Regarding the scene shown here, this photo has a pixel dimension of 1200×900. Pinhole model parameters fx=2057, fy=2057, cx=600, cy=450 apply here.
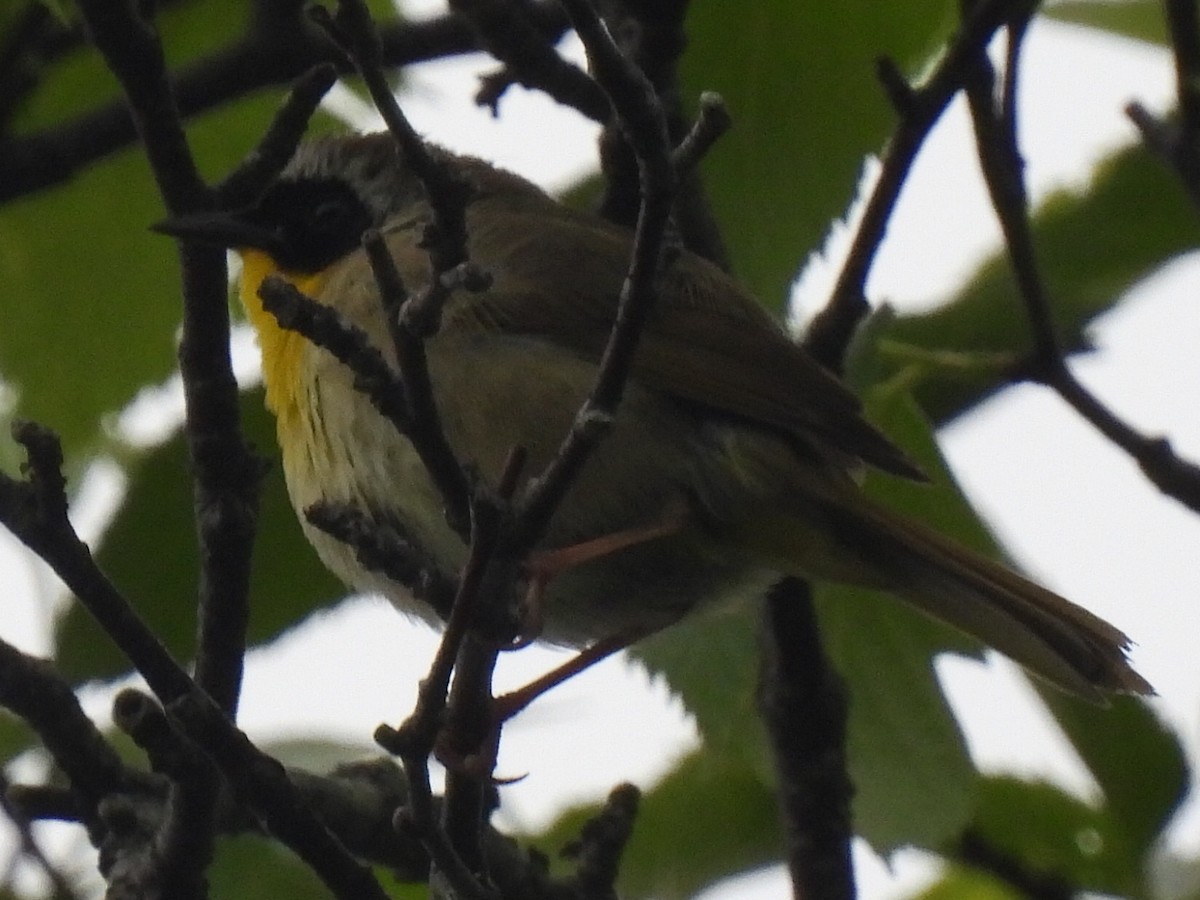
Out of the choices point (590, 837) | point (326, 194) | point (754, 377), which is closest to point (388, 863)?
point (590, 837)

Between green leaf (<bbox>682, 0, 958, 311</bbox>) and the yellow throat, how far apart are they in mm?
851

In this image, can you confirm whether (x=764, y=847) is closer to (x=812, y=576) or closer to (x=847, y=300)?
(x=812, y=576)

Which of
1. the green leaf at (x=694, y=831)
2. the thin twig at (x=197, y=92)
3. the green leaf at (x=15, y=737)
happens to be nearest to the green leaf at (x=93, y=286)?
the thin twig at (x=197, y=92)

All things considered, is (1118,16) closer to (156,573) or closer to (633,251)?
(633,251)

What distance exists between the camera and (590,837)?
10.1ft

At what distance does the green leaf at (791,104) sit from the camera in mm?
3244

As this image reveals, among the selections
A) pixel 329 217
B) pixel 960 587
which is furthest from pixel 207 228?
pixel 329 217

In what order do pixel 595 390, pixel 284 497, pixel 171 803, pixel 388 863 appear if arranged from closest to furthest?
1. pixel 595 390
2. pixel 171 803
3. pixel 388 863
4. pixel 284 497

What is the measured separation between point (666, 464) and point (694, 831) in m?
0.69

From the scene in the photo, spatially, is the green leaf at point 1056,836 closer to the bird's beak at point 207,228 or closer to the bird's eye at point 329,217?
the bird's beak at point 207,228

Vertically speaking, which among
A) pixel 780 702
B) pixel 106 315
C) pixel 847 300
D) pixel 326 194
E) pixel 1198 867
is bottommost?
pixel 1198 867

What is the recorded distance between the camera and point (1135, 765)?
3518mm

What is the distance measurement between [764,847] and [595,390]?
5.94 ft

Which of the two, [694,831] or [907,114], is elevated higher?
[907,114]
